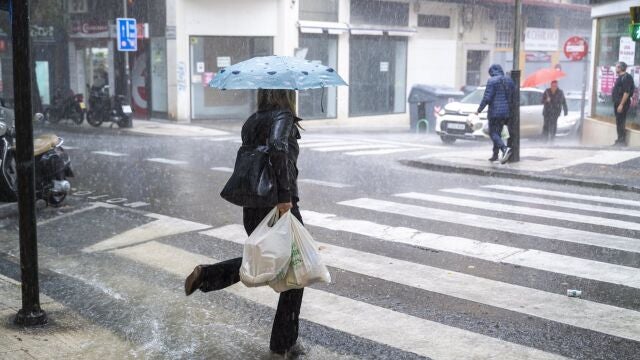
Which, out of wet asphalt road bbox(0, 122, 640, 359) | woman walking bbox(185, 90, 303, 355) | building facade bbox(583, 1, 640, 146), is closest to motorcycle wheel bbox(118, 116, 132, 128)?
wet asphalt road bbox(0, 122, 640, 359)

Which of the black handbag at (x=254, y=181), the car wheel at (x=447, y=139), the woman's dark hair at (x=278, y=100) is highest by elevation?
the woman's dark hair at (x=278, y=100)

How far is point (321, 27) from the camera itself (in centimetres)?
2725

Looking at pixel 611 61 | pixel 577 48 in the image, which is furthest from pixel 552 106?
pixel 577 48

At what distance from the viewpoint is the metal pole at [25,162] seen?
4.74 meters

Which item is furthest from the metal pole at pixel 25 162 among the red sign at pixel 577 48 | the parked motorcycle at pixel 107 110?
the red sign at pixel 577 48

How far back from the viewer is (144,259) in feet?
23.4

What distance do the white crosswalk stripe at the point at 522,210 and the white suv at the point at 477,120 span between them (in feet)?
30.6

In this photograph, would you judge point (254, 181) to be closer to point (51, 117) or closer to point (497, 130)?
point (497, 130)

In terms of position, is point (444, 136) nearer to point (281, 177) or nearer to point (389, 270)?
point (389, 270)

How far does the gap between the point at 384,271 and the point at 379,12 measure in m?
24.1

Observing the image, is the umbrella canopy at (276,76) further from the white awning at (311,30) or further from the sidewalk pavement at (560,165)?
the white awning at (311,30)

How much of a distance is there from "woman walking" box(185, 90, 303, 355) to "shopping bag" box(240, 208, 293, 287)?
15 centimetres

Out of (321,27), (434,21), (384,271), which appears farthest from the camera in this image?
(434,21)

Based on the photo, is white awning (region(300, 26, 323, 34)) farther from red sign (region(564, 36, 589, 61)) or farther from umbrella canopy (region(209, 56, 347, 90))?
umbrella canopy (region(209, 56, 347, 90))
